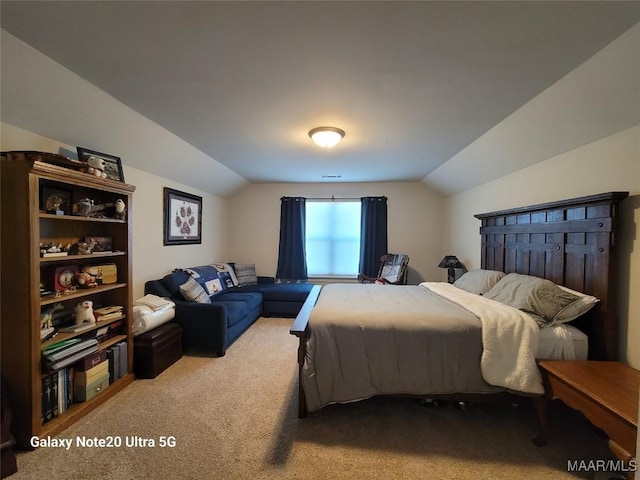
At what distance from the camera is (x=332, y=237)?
5.42 m

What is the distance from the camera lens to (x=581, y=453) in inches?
65.7

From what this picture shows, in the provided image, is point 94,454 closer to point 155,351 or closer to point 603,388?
point 155,351

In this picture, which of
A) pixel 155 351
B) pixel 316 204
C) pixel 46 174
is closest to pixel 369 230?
pixel 316 204

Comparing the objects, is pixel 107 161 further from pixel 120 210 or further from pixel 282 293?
pixel 282 293

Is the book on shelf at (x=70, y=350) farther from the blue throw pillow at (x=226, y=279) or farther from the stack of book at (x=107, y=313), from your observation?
the blue throw pillow at (x=226, y=279)

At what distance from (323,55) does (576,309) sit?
248cm

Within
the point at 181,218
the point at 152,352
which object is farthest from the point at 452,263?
the point at 181,218

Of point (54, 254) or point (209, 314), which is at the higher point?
point (54, 254)

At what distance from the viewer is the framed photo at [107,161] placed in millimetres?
2256

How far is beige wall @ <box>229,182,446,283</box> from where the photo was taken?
16.9 ft

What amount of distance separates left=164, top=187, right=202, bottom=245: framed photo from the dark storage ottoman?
4.70ft

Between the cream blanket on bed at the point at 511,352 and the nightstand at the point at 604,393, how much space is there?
90 mm

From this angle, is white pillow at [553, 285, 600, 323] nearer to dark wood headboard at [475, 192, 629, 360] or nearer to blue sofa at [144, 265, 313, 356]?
dark wood headboard at [475, 192, 629, 360]

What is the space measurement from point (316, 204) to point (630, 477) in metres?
4.82
